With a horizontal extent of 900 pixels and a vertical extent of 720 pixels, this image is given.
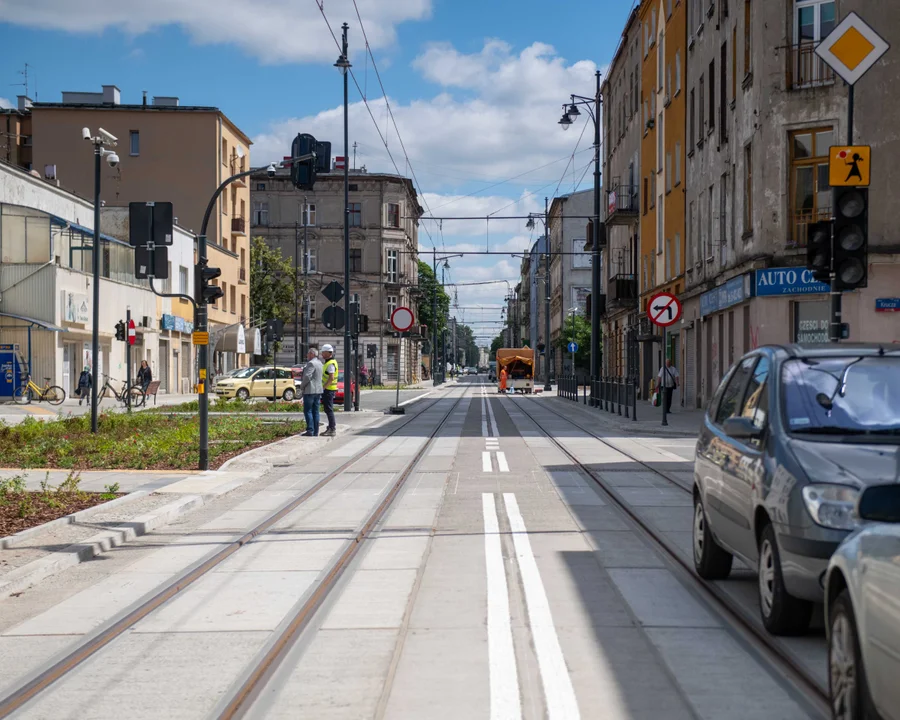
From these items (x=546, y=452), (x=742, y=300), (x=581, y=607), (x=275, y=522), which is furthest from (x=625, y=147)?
(x=581, y=607)

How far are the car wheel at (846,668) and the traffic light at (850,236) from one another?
8.52 meters

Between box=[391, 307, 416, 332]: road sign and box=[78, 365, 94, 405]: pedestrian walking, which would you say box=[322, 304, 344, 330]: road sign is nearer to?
box=[391, 307, 416, 332]: road sign

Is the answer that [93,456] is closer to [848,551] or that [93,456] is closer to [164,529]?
[164,529]

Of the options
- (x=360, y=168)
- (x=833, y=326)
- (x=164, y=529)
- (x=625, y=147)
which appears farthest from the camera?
(x=360, y=168)

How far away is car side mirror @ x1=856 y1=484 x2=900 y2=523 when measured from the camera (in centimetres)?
368

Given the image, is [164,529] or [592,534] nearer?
[592,534]

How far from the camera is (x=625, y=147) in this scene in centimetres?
5409

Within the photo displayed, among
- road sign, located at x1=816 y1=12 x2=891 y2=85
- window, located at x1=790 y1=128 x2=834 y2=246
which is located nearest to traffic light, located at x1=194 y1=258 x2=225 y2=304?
road sign, located at x1=816 y1=12 x2=891 y2=85

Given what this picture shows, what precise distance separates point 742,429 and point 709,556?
1.52 meters

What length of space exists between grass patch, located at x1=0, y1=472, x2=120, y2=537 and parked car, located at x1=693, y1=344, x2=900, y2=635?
6091 millimetres

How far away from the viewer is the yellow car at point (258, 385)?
156ft

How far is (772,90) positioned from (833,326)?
51.5ft

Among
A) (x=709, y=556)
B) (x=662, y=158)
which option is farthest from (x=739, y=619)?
(x=662, y=158)

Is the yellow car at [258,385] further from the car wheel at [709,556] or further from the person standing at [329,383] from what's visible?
the car wheel at [709,556]
